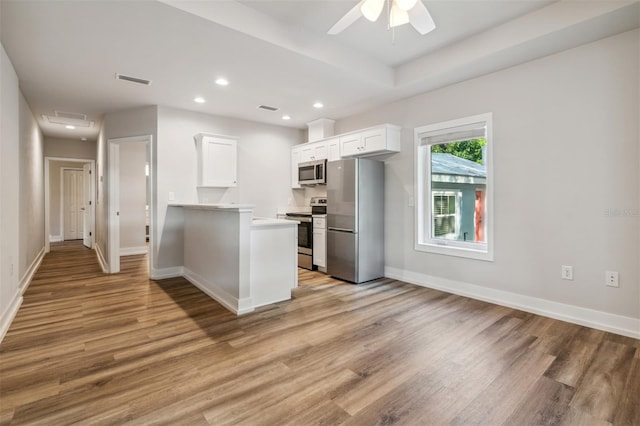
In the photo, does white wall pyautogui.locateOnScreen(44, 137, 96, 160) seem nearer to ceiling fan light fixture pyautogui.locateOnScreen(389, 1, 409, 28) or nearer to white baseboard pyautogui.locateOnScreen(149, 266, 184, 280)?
white baseboard pyautogui.locateOnScreen(149, 266, 184, 280)

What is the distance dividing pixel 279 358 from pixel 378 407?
0.79m

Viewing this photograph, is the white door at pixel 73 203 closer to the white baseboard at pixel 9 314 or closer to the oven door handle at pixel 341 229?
the white baseboard at pixel 9 314

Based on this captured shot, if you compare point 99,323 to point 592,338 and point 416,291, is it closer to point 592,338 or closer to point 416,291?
point 416,291

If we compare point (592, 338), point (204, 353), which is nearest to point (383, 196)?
point (592, 338)

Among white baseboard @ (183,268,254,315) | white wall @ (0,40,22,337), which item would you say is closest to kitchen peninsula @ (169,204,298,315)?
white baseboard @ (183,268,254,315)

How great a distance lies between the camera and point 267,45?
2805 mm

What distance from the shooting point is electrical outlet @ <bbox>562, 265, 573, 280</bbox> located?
290cm

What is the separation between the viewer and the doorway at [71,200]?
26.0 feet

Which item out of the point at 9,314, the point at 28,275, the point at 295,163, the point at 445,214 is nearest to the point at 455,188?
the point at 445,214

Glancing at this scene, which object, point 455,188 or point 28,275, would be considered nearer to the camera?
point 455,188

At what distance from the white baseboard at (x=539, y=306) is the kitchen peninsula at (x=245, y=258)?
1781 millimetres

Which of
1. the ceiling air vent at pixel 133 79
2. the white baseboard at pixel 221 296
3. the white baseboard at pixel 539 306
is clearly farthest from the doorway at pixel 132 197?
the white baseboard at pixel 539 306

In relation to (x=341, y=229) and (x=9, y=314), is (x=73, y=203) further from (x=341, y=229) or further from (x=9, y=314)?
(x=341, y=229)

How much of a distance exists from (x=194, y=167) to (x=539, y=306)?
4.68 metres
